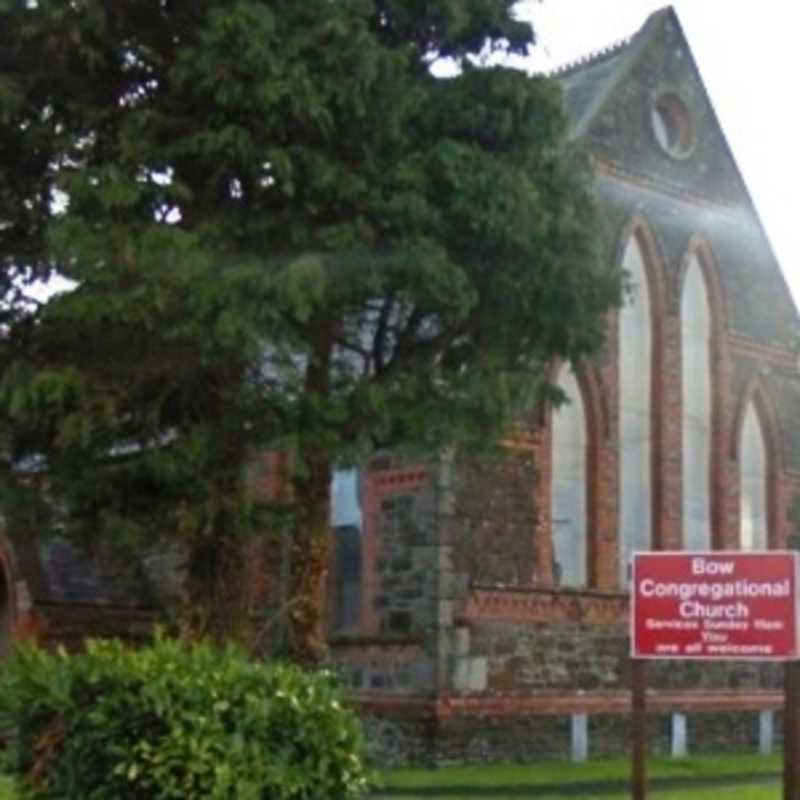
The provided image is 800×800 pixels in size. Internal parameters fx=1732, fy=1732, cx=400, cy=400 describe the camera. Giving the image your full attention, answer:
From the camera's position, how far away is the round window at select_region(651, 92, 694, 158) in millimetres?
25859

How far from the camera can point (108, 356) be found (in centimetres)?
1415

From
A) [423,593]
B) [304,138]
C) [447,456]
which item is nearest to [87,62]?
[304,138]

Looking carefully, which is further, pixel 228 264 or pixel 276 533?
pixel 276 533

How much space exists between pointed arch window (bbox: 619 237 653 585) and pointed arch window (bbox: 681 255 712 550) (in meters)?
0.73

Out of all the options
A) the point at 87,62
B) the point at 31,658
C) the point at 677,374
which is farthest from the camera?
the point at 677,374

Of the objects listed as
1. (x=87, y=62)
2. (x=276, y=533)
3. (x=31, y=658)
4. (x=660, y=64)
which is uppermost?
(x=660, y=64)

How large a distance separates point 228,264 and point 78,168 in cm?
171

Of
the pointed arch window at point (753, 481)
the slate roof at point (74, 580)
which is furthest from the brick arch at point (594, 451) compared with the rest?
the slate roof at point (74, 580)

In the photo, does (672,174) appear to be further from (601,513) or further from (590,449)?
(601,513)

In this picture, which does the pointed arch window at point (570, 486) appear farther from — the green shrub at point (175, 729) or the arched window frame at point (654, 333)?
the green shrub at point (175, 729)

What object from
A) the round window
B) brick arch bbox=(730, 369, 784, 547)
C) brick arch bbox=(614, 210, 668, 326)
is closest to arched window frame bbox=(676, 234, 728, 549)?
brick arch bbox=(614, 210, 668, 326)

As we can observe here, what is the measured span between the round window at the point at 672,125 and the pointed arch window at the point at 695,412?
168cm

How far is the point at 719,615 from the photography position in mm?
12719

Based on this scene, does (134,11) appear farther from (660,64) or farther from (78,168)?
(660,64)
